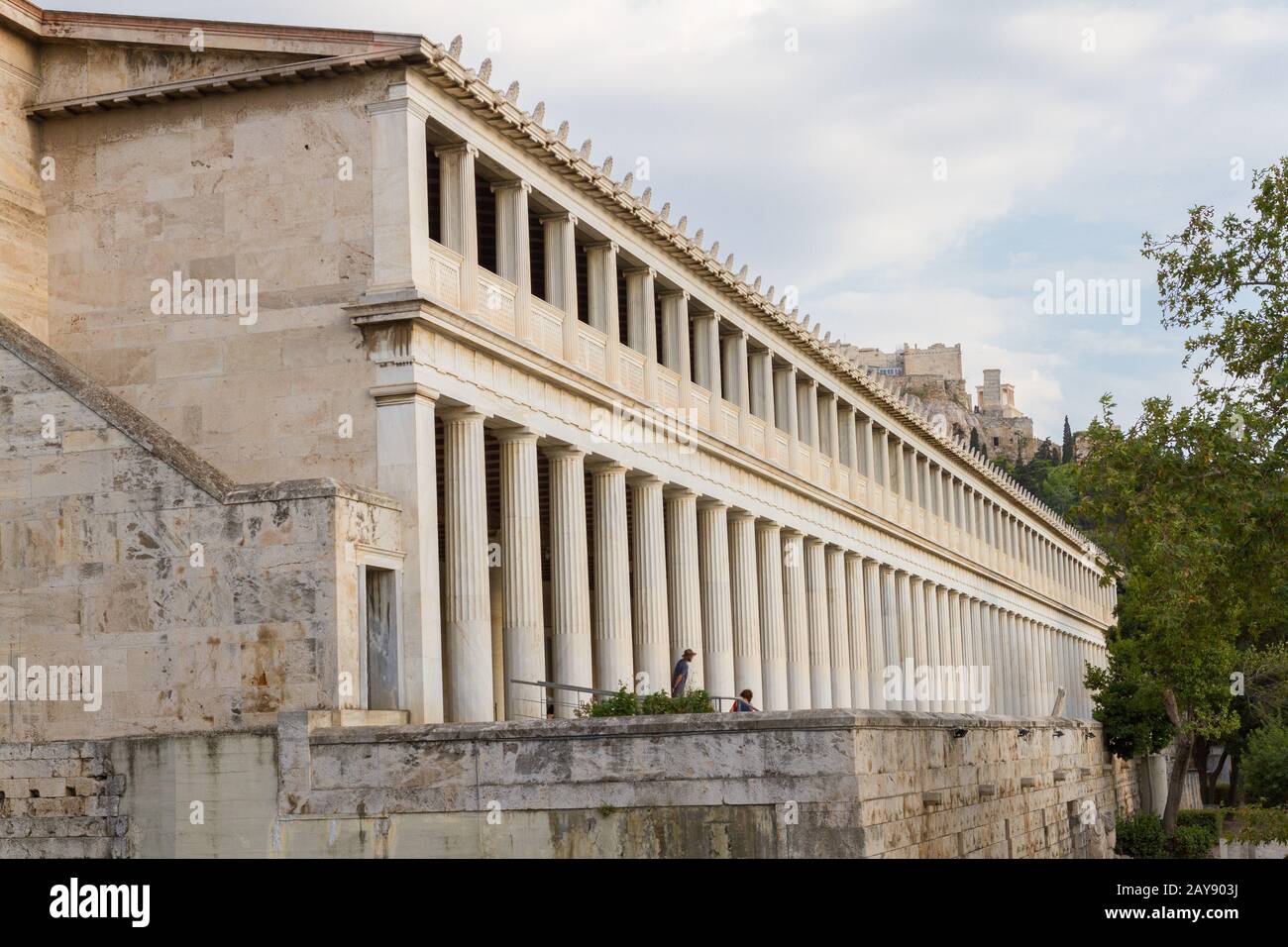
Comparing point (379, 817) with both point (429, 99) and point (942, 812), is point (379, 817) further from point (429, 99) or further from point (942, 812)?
point (429, 99)

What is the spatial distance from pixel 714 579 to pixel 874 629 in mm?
15072

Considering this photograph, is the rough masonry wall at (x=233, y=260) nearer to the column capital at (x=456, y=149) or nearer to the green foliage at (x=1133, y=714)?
the column capital at (x=456, y=149)

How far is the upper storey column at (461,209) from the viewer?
3011cm

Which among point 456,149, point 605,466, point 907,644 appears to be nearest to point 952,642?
point 907,644

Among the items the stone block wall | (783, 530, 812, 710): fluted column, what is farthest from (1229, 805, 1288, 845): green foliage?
the stone block wall

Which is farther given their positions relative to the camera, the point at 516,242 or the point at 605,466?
the point at 605,466

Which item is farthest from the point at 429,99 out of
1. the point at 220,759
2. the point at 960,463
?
the point at 960,463

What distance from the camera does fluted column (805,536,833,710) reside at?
48.8 meters

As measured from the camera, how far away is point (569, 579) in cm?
3284

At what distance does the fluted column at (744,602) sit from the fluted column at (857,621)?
31.9 ft

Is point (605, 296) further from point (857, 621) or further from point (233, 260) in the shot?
point (857, 621)

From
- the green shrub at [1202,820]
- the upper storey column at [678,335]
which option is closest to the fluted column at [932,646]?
the green shrub at [1202,820]

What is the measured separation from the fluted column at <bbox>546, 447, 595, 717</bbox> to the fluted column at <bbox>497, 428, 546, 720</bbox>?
108 cm
